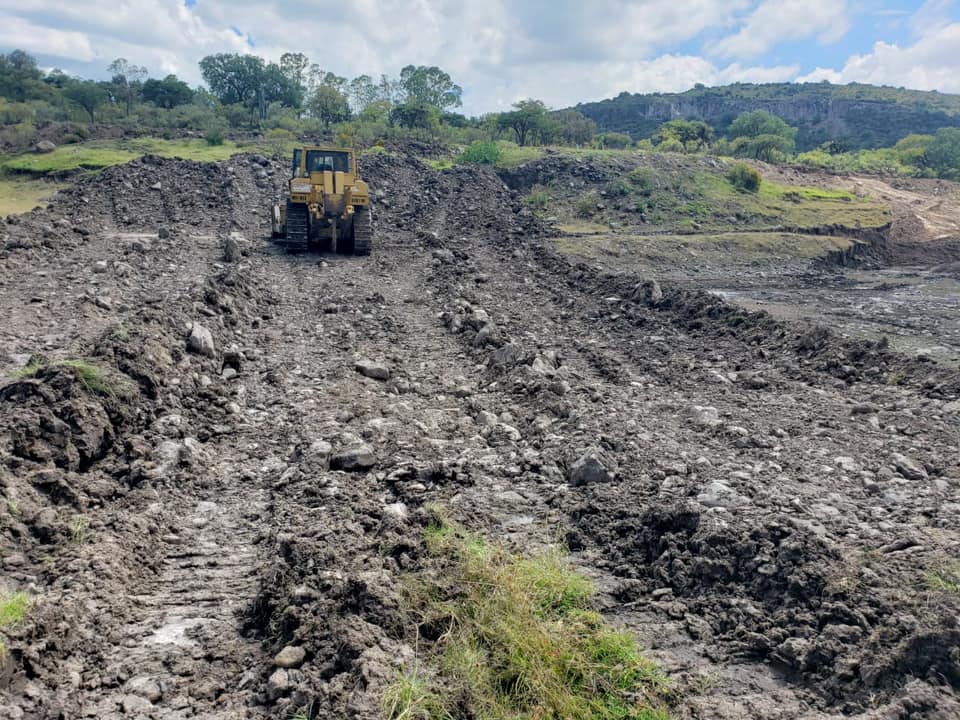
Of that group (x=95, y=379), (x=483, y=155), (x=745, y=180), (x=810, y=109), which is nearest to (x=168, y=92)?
(x=483, y=155)

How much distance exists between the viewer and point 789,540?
448cm

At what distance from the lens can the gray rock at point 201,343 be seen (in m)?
8.41

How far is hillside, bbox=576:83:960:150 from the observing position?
105 metres

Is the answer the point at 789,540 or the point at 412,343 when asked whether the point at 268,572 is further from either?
the point at 412,343

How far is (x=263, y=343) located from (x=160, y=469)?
4105mm

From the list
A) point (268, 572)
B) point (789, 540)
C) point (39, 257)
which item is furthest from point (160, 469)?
point (39, 257)

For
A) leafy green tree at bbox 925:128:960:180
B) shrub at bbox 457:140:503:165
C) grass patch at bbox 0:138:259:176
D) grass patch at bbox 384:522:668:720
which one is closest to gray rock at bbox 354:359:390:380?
grass patch at bbox 384:522:668:720

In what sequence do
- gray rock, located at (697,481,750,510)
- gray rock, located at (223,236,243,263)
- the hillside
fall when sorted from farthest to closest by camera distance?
the hillside < gray rock, located at (223,236,243,263) < gray rock, located at (697,481,750,510)


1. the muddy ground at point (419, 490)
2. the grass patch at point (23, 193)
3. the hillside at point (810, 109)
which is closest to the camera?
the muddy ground at point (419, 490)

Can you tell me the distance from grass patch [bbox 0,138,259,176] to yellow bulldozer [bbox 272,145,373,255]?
563 inches

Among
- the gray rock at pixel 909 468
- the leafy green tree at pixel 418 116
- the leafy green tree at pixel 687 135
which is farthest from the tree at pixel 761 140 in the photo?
the gray rock at pixel 909 468

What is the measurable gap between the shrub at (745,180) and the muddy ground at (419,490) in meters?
19.7

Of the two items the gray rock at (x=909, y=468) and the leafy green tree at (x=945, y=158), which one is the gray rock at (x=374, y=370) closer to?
the gray rock at (x=909, y=468)

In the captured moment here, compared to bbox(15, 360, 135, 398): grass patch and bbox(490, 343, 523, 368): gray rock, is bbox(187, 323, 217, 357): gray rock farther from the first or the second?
bbox(490, 343, 523, 368): gray rock
